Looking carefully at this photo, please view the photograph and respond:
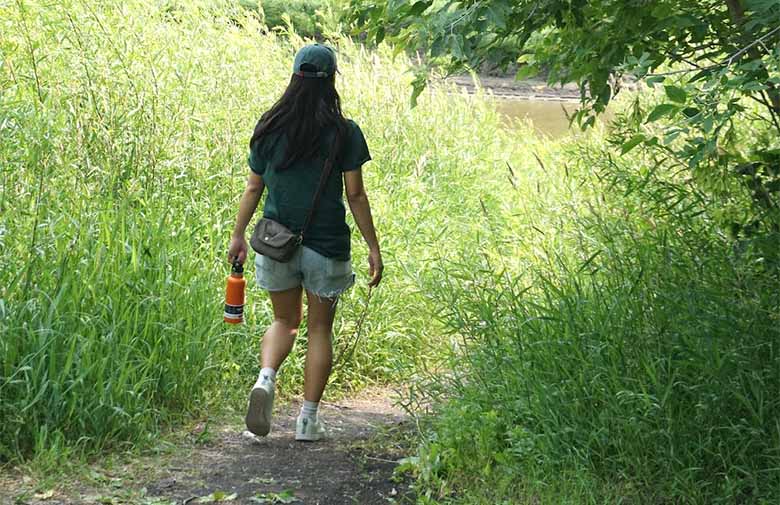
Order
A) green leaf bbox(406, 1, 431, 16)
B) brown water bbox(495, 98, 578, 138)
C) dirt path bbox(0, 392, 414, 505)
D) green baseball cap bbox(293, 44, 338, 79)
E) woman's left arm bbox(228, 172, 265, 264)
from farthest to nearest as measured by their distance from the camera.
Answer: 1. brown water bbox(495, 98, 578, 138)
2. woman's left arm bbox(228, 172, 265, 264)
3. green baseball cap bbox(293, 44, 338, 79)
4. dirt path bbox(0, 392, 414, 505)
5. green leaf bbox(406, 1, 431, 16)

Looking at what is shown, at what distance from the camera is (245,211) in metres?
5.12

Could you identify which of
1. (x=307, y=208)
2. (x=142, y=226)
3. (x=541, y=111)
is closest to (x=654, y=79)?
(x=307, y=208)

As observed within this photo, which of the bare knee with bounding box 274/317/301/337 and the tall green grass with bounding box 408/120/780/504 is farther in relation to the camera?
the bare knee with bounding box 274/317/301/337

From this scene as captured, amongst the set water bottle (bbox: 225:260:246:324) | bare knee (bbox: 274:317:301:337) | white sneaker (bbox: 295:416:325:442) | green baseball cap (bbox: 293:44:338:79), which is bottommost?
white sneaker (bbox: 295:416:325:442)

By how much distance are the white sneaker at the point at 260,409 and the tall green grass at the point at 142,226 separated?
0.46m

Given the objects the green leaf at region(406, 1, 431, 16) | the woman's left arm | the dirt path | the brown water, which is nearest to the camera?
the green leaf at region(406, 1, 431, 16)

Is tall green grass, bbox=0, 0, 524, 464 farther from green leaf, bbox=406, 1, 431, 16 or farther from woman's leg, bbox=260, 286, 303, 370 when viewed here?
green leaf, bbox=406, 1, 431, 16

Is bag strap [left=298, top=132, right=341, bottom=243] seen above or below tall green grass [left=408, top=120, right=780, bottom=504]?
above

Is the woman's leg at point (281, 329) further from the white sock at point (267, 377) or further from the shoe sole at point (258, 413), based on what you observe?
the shoe sole at point (258, 413)

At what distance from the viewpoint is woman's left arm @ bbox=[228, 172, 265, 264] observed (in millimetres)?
5102

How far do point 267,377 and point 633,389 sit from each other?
5.73ft

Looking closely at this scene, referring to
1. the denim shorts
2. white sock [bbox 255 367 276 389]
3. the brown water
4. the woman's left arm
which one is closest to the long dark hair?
the woman's left arm

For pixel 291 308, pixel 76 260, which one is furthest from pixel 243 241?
pixel 76 260

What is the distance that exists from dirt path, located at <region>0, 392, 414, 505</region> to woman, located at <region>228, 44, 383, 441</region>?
0.18 meters
